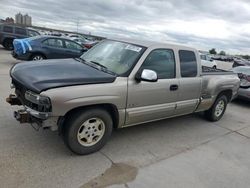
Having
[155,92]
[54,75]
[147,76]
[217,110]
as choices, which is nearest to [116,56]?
[147,76]

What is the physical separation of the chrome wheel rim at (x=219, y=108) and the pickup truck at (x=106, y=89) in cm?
98

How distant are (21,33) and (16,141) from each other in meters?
16.3

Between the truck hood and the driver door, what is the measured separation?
1.81 feet

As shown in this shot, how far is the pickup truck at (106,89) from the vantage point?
3514mm

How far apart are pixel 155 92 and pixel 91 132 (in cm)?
133

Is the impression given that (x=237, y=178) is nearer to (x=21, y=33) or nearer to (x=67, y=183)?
(x=67, y=183)

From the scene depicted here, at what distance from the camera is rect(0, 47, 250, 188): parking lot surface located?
3344mm

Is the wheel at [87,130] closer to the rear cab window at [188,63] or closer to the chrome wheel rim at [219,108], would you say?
the rear cab window at [188,63]

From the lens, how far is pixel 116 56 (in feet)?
14.9

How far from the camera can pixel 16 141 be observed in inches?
161

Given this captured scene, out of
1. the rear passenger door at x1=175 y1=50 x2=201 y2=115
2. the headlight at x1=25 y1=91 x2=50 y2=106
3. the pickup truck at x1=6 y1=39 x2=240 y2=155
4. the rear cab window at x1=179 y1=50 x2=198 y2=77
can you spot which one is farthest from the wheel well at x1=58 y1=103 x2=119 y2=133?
the rear cab window at x1=179 y1=50 x2=198 y2=77

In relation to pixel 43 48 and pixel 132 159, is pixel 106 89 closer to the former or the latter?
pixel 132 159

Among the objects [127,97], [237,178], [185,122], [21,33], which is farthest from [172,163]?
[21,33]

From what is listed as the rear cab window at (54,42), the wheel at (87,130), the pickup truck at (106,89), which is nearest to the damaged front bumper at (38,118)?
the pickup truck at (106,89)
